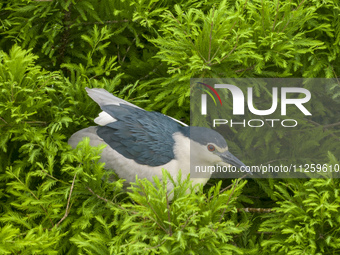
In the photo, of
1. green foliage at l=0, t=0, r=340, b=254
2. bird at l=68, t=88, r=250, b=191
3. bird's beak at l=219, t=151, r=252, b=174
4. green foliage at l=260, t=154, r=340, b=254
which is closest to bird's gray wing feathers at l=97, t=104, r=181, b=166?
bird at l=68, t=88, r=250, b=191

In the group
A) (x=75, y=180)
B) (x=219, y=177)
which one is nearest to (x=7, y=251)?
(x=75, y=180)

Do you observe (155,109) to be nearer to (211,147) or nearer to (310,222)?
(211,147)

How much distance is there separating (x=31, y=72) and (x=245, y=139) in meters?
0.96

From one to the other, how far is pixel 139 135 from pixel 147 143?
0.05m

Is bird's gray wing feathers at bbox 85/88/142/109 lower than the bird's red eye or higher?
higher

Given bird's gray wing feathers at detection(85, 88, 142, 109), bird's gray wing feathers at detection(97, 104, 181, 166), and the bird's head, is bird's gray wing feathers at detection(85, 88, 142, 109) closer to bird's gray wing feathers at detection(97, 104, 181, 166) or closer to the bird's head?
bird's gray wing feathers at detection(97, 104, 181, 166)

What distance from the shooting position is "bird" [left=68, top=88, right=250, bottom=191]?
165 cm

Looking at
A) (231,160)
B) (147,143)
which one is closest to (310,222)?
(231,160)

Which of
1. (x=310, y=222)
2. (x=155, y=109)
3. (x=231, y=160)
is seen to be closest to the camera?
(x=310, y=222)

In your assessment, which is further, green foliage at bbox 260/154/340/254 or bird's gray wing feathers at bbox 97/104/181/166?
bird's gray wing feathers at bbox 97/104/181/166

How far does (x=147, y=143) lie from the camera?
167 cm

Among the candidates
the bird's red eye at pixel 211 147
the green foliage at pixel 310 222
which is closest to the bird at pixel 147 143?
the bird's red eye at pixel 211 147

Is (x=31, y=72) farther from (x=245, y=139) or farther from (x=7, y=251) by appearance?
(x=245, y=139)

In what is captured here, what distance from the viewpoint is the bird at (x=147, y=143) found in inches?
64.9
